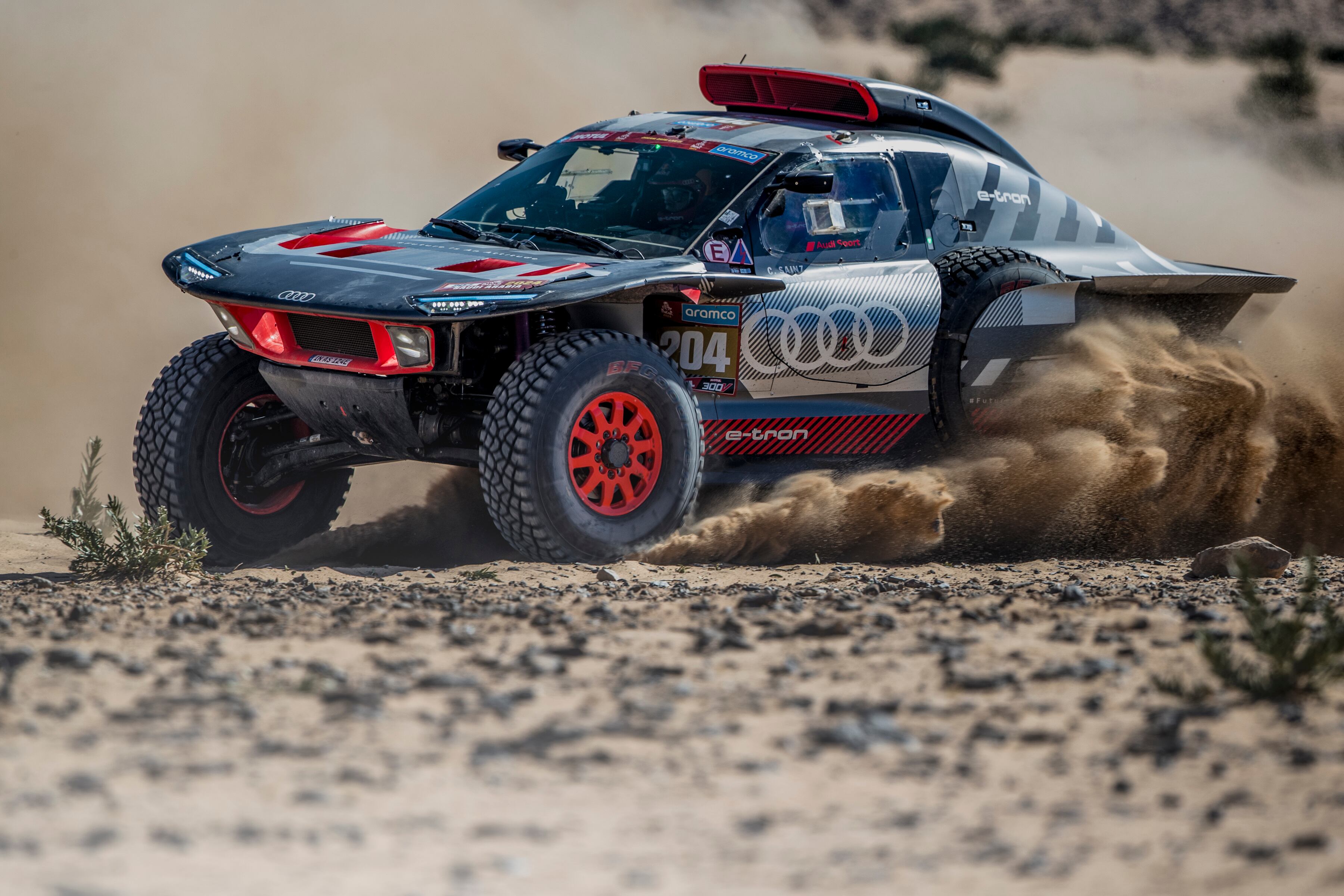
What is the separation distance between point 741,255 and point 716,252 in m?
0.12

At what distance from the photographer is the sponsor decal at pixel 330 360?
570cm

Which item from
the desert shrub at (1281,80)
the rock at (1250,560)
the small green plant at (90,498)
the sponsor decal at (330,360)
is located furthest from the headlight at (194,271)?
the desert shrub at (1281,80)

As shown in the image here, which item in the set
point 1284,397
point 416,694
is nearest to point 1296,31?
point 1284,397

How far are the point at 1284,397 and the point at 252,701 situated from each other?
19.1 ft

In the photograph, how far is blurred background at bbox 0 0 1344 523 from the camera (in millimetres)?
13383

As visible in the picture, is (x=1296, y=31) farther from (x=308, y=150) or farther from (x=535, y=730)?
(x=535, y=730)

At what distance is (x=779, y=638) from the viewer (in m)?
4.44

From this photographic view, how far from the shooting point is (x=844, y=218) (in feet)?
21.8

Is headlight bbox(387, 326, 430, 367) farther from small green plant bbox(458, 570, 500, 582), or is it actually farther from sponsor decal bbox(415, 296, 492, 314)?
small green plant bbox(458, 570, 500, 582)

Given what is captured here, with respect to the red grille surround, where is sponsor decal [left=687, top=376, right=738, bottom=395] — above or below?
below

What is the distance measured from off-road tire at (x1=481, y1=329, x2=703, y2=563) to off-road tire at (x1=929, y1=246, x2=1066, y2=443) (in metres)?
1.31

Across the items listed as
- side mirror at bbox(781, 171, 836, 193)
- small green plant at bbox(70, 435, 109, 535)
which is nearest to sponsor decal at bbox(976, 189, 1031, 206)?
side mirror at bbox(781, 171, 836, 193)

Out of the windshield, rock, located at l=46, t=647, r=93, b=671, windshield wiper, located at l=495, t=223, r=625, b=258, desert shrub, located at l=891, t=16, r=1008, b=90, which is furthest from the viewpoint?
desert shrub, located at l=891, t=16, r=1008, b=90

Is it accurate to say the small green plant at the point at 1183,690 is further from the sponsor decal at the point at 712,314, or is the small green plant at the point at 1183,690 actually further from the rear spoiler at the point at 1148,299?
the rear spoiler at the point at 1148,299
